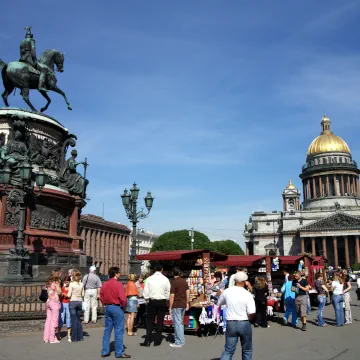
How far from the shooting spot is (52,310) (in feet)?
32.6

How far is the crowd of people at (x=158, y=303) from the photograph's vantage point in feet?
21.9

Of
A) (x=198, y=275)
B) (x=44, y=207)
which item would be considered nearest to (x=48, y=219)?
(x=44, y=207)

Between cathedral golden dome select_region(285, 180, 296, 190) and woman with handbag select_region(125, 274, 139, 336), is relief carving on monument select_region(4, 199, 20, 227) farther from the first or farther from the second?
cathedral golden dome select_region(285, 180, 296, 190)

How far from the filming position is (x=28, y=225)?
52.2ft

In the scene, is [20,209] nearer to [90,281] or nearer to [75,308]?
[90,281]

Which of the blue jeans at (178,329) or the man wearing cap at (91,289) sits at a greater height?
the man wearing cap at (91,289)

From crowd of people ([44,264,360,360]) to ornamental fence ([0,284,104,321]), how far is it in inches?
33.7

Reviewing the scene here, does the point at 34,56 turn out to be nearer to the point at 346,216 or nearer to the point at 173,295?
the point at 173,295

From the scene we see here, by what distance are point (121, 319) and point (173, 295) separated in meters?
1.79

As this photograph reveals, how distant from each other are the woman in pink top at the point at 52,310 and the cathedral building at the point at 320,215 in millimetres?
85214

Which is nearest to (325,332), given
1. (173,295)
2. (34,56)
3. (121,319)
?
(173,295)

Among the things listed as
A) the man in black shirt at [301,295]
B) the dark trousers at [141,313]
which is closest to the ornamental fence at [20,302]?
the dark trousers at [141,313]

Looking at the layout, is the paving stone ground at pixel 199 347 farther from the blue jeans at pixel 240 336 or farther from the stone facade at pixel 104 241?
the stone facade at pixel 104 241

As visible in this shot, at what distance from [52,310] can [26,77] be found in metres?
12.9
